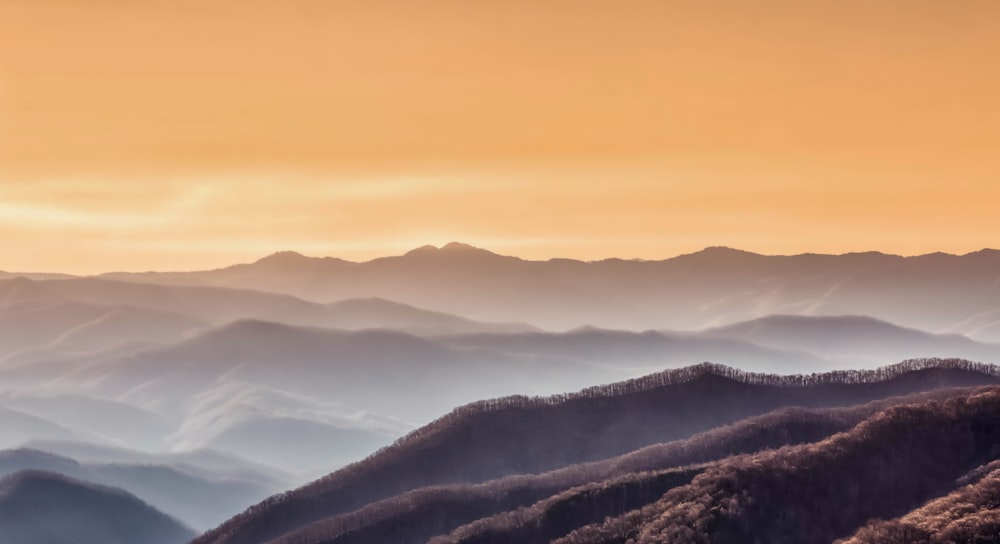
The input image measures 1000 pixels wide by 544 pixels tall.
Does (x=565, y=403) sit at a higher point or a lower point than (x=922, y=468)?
higher

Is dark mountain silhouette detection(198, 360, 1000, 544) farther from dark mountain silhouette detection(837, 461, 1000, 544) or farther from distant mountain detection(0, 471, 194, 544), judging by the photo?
distant mountain detection(0, 471, 194, 544)

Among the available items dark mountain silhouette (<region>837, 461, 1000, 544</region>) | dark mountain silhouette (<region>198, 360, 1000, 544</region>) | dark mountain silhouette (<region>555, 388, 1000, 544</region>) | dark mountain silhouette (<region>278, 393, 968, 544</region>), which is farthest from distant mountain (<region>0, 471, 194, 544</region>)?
dark mountain silhouette (<region>837, 461, 1000, 544</region>)

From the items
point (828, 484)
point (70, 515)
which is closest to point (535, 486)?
point (828, 484)

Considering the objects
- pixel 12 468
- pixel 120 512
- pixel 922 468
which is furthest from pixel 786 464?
pixel 12 468

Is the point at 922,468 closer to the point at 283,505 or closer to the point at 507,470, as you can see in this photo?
the point at 507,470

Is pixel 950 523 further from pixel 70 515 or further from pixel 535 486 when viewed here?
pixel 70 515

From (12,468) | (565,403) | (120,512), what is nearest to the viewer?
(565,403)
